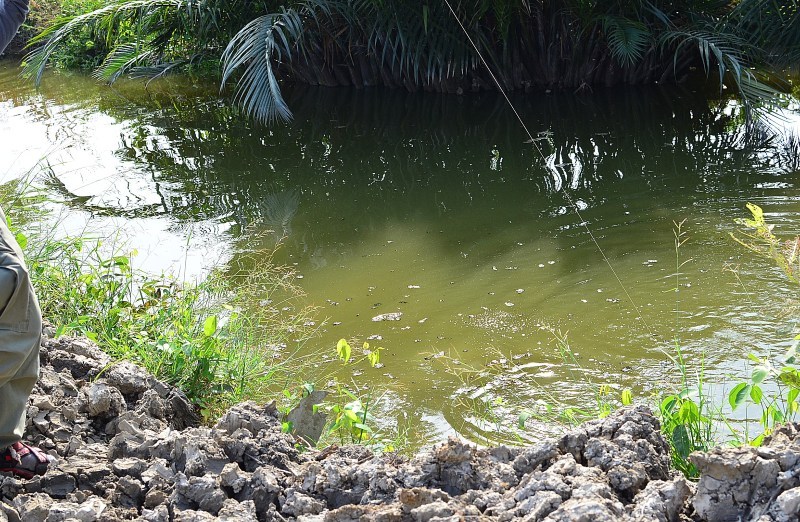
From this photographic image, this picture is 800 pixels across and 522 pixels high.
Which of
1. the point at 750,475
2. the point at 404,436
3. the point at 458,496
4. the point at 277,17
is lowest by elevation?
the point at 404,436

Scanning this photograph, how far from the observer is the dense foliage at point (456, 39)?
7.38m

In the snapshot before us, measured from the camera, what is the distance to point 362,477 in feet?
6.79

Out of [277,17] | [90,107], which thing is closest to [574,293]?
[277,17]

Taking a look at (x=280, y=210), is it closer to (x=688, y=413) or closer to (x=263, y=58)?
(x=263, y=58)

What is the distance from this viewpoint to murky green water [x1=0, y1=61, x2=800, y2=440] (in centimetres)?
374

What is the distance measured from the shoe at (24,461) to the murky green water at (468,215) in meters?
1.41

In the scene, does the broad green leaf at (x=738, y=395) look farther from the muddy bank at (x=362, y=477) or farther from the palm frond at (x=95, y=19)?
the palm frond at (x=95, y=19)

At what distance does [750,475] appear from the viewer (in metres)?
1.76

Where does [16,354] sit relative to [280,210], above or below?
above

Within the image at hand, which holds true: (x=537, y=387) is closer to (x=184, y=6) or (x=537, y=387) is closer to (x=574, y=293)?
(x=574, y=293)

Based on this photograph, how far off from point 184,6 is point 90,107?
1810mm

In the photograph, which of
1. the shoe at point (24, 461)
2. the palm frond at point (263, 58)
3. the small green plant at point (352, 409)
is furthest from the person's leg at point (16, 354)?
the palm frond at point (263, 58)

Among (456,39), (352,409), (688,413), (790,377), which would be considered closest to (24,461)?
(352,409)

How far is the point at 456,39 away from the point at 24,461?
6584mm
